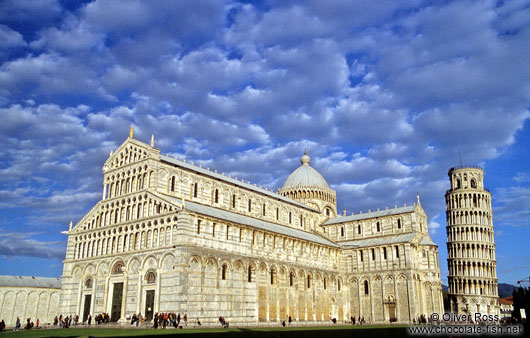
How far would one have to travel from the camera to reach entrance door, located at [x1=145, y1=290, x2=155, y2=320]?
41966 mm

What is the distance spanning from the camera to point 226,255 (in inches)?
1777

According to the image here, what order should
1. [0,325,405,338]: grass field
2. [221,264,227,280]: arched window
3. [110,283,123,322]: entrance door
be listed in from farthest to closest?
1. [110,283,123,322]: entrance door
2. [221,264,227,280]: arched window
3. [0,325,405,338]: grass field

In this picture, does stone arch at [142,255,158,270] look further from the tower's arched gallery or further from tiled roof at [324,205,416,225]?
tiled roof at [324,205,416,225]

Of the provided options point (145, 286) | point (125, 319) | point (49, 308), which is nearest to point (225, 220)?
point (145, 286)

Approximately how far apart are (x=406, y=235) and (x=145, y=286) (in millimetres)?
35377

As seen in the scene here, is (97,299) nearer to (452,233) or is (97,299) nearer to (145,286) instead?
(145,286)

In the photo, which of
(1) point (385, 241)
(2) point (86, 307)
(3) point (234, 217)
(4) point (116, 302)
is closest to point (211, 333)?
(4) point (116, 302)

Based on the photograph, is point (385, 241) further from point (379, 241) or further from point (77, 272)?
point (77, 272)

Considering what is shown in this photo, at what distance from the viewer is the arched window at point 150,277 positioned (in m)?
43.0

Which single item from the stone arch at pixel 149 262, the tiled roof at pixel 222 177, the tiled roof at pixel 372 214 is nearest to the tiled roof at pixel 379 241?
the tiled roof at pixel 372 214

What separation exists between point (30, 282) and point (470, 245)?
70977mm

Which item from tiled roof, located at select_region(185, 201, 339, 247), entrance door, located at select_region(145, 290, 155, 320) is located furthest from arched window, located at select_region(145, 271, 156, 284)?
tiled roof, located at select_region(185, 201, 339, 247)

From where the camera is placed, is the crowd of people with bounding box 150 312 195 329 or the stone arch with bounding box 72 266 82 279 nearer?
the crowd of people with bounding box 150 312 195 329

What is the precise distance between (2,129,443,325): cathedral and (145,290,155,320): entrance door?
92mm
